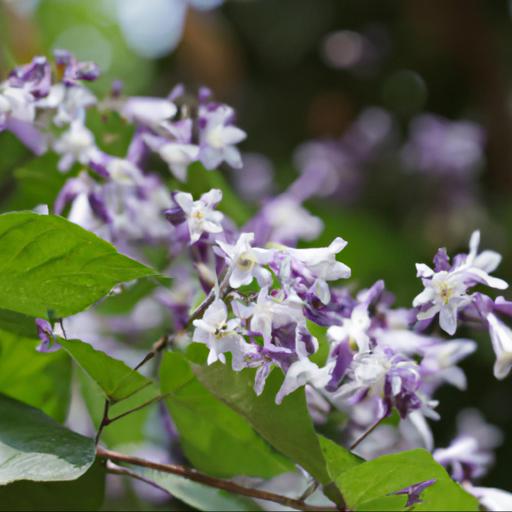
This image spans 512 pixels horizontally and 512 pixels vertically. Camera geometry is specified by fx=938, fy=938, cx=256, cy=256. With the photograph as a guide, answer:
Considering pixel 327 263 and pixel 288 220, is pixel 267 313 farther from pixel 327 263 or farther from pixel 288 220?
pixel 288 220

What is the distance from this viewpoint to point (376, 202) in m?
1.65

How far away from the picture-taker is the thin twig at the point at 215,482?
44 centimetres

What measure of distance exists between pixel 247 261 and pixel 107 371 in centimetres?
8

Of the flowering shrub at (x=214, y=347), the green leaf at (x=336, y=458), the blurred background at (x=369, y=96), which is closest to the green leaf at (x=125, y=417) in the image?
the flowering shrub at (x=214, y=347)

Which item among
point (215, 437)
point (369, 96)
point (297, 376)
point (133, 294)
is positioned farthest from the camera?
point (369, 96)

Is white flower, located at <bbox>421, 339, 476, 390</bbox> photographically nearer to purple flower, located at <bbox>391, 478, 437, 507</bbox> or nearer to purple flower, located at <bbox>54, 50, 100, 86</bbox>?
purple flower, located at <bbox>391, 478, 437, 507</bbox>

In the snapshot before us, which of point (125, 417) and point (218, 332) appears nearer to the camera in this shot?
point (218, 332)

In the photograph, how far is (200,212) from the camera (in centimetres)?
45

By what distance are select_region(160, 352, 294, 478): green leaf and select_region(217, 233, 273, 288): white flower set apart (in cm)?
8

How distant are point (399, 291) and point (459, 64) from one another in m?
0.73

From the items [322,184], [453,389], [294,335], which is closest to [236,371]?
[294,335]

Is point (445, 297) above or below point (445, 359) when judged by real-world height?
above

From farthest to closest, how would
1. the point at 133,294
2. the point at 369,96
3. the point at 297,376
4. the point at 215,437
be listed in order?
the point at 369,96, the point at 133,294, the point at 215,437, the point at 297,376

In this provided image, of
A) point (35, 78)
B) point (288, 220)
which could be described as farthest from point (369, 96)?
point (35, 78)
